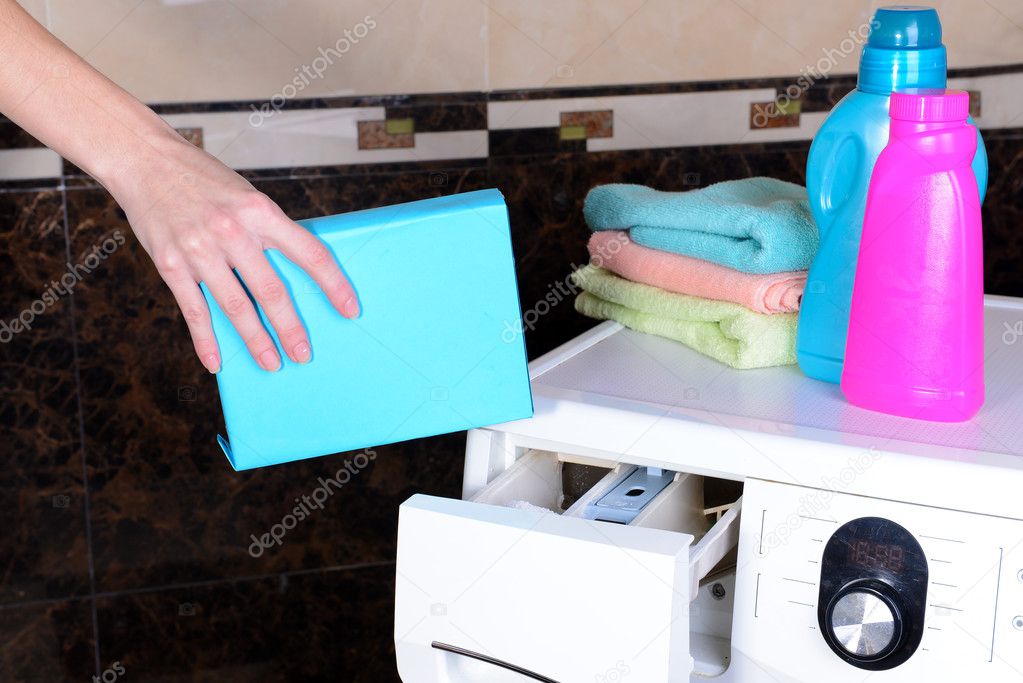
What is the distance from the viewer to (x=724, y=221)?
1.10 m

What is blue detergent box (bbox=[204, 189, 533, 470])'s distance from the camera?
2.88ft

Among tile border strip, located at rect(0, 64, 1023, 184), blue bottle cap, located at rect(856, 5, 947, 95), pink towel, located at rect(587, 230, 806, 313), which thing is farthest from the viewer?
tile border strip, located at rect(0, 64, 1023, 184)

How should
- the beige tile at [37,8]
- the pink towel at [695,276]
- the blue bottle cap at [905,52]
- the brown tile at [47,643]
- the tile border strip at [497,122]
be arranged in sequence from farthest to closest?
the brown tile at [47,643]
the tile border strip at [497,122]
the beige tile at [37,8]
the pink towel at [695,276]
the blue bottle cap at [905,52]

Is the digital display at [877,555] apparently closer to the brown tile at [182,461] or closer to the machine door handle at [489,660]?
the machine door handle at [489,660]

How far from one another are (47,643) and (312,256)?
3.69 feet

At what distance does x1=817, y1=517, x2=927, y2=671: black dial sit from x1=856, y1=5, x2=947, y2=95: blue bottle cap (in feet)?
1.30

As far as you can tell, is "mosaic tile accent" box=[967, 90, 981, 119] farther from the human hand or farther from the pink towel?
the human hand

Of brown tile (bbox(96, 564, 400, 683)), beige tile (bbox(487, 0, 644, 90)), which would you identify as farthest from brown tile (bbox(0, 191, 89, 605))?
beige tile (bbox(487, 0, 644, 90))

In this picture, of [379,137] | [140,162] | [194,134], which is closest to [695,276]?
[140,162]

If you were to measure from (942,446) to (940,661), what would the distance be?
164 mm

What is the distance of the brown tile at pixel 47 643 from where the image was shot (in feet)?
5.43

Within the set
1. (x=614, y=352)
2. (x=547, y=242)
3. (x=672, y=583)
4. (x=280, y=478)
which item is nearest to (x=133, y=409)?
(x=280, y=478)

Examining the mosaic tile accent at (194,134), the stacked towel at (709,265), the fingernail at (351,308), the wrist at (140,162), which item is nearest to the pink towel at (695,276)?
the stacked towel at (709,265)

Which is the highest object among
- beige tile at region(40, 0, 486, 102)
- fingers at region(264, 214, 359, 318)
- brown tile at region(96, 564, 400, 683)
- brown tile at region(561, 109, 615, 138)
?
beige tile at region(40, 0, 486, 102)
